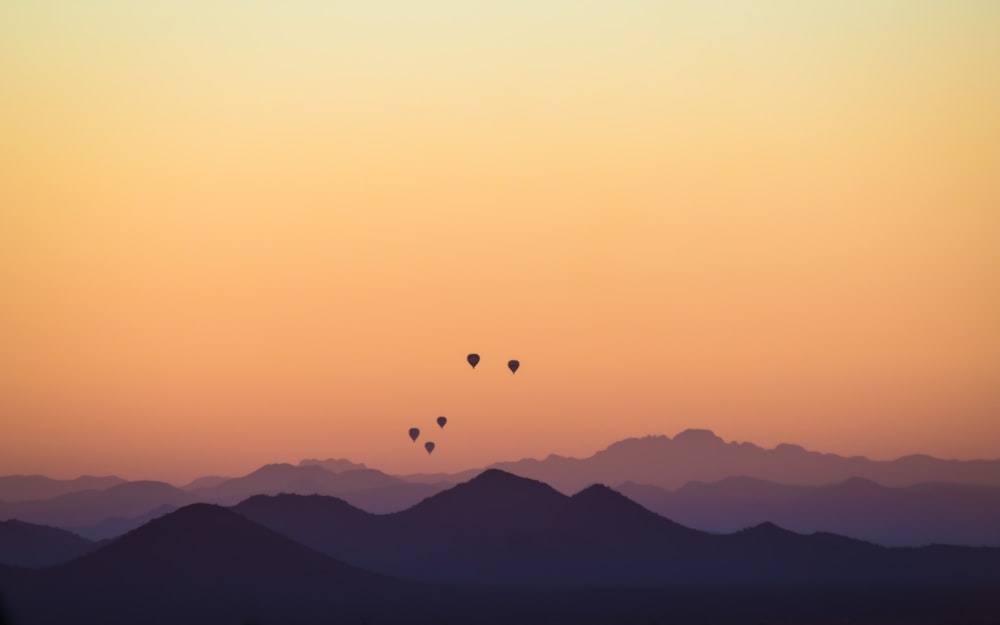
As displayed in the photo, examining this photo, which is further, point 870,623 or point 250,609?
point 250,609

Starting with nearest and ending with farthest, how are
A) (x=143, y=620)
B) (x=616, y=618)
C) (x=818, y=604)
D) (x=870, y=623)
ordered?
(x=870, y=623)
(x=616, y=618)
(x=143, y=620)
(x=818, y=604)

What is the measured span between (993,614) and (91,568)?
10601 centimetres

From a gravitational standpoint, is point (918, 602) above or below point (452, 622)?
above

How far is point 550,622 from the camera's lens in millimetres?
161750

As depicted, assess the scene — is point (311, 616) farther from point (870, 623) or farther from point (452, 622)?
point (870, 623)

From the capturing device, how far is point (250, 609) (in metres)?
189

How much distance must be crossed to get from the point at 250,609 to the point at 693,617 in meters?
54.2

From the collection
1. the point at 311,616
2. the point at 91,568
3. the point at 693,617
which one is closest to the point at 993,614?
the point at 693,617

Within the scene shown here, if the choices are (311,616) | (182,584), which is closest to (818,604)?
(311,616)

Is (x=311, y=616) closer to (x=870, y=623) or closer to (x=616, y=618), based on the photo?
(x=616, y=618)

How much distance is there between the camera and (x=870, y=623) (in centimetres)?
15338

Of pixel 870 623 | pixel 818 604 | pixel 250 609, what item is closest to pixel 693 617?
pixel 870 623

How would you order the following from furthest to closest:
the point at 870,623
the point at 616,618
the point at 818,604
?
the point at 818,604 → the point at 616,618 → the point at 870,623

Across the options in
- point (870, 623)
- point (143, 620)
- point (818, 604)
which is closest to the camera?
point (870, 623)
